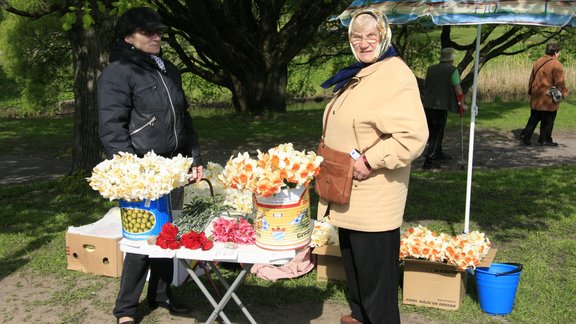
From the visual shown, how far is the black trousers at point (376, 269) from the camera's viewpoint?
3441 mm

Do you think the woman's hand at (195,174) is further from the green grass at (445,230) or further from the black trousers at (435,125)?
the black trousers at (435,125)

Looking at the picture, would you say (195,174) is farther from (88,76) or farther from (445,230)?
(88,76)

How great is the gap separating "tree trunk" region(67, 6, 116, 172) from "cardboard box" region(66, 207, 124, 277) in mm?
3046

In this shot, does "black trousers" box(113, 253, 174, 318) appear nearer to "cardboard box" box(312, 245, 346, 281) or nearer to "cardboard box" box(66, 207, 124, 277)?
"cardboard box" box(66, 207, 124, 277)

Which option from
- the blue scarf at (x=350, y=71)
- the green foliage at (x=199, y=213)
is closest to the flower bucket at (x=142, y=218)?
the green foliage at (x=199, y=213)

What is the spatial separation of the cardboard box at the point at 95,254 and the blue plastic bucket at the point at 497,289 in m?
2.88

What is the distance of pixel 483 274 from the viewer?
167 inches

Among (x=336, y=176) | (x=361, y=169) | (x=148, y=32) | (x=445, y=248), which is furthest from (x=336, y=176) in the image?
(x=148, y=32)

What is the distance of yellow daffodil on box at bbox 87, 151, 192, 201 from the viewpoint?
3.06 m

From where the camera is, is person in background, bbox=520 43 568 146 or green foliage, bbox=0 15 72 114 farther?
green foliage, bbox=0 15 72 114

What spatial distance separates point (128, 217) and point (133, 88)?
0.89 meters

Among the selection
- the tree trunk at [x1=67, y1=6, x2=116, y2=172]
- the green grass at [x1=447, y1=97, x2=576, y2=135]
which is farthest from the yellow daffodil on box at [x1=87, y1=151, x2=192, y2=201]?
the green grass at [x1=447, y1=97, x2=576, y2=135]

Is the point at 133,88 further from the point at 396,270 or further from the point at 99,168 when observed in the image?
the point at 396,270

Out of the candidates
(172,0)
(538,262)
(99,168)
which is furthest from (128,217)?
(172,0)
